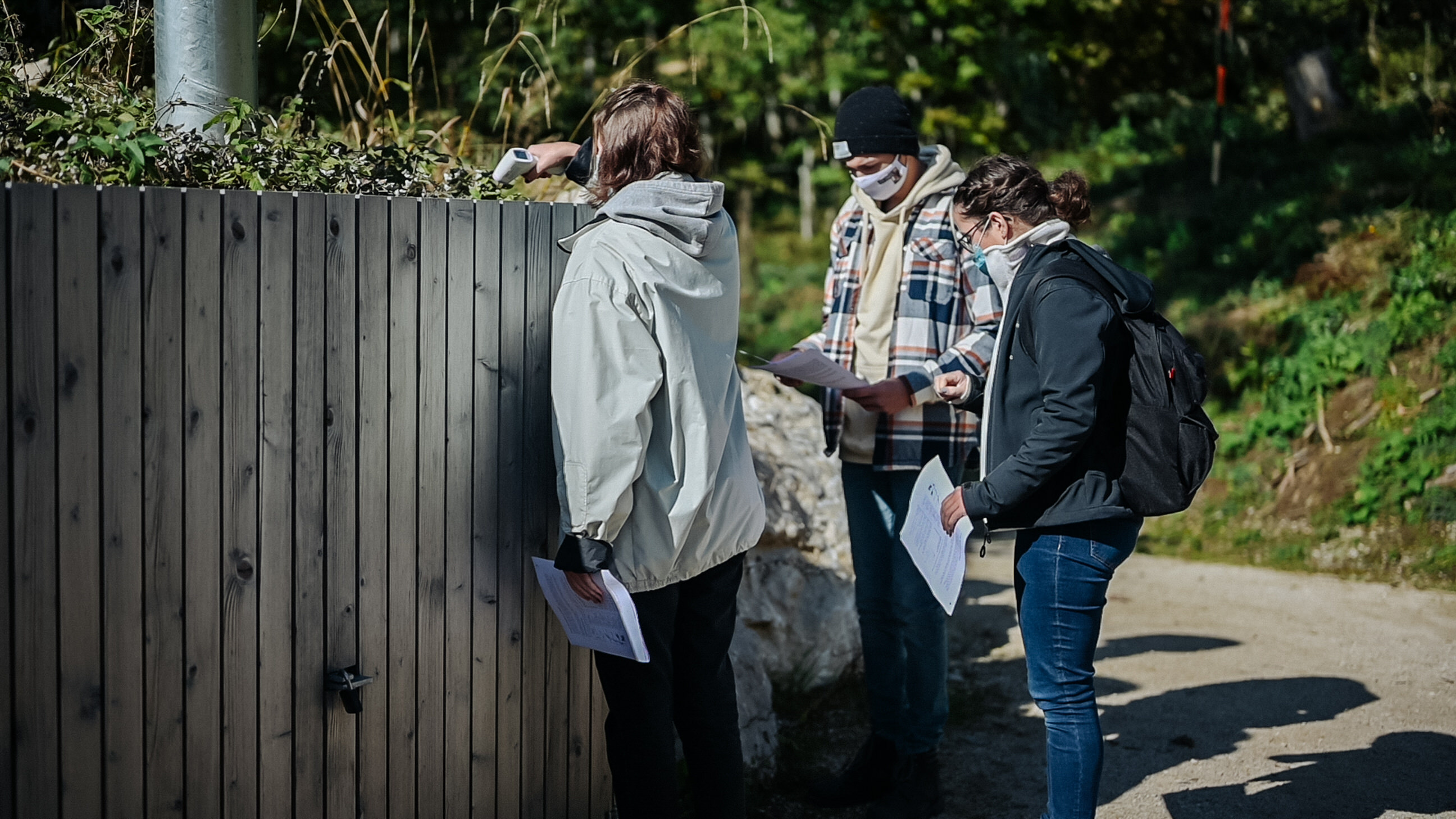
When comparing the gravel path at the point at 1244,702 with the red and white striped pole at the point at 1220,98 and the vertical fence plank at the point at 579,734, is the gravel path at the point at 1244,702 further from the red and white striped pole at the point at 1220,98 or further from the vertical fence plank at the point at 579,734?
the red and white striped pole at the point at 1220,98

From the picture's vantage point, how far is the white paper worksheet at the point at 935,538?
295cm

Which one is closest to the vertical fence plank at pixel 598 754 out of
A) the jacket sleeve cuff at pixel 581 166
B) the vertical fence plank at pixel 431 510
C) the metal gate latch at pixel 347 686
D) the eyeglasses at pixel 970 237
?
the vertical fence plank at pixel 431 510

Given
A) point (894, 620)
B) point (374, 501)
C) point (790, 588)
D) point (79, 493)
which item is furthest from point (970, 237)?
point (79, 493)

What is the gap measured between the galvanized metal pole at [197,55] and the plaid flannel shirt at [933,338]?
1.88 meters

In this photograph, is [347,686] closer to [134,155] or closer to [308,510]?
[308,510]

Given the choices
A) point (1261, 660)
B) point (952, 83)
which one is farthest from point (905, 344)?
point (952, 83)

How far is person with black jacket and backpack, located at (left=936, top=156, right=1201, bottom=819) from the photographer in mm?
2736

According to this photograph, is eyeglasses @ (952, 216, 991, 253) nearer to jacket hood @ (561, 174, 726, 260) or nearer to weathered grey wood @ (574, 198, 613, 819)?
jacket hood @ (561, 174, 726, 260)

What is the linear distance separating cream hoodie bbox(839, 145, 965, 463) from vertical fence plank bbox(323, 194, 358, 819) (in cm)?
154

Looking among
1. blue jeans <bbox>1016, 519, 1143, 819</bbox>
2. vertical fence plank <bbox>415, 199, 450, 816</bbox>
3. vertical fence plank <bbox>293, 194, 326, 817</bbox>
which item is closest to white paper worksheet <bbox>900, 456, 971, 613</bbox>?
blue jeans <bbox>1016, 519, 1143, 819</bbox>

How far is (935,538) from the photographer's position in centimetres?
306

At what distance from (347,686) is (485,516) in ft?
1.66

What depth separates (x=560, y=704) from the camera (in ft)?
10.5

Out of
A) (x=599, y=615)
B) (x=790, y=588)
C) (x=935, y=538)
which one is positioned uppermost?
(x=935, y=538)
